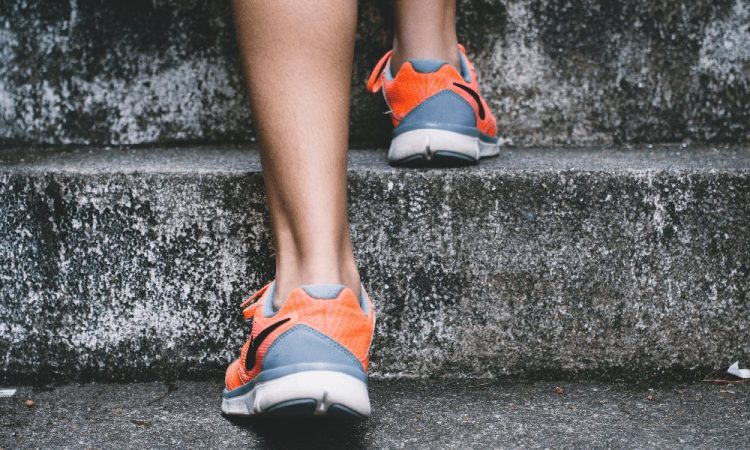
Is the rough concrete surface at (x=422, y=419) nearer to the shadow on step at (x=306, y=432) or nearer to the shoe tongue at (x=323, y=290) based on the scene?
the shadow on step at (x=306, y=432)

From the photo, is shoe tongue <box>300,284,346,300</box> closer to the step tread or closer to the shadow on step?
the shadow on step

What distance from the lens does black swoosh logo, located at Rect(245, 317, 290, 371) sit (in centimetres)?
76

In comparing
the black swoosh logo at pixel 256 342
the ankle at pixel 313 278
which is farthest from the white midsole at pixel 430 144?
the black swoosh logo at pixel 256 342

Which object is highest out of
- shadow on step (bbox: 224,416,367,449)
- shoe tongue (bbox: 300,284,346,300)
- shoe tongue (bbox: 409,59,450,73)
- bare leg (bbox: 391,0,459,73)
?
bare leg (bbox: 391,0,459,73)

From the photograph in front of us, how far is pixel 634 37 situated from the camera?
1.23 metres

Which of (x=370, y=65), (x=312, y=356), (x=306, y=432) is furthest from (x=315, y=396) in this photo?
(x=370, y=65)

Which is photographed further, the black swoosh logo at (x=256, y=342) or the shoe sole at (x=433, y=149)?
A: the shoe sole at (x=433, y=149)

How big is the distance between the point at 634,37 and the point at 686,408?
67 centimetres

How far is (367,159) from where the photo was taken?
109 cm

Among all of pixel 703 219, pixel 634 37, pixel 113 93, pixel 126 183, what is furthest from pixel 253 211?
pixel 634 37

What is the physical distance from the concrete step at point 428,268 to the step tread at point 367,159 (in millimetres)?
12

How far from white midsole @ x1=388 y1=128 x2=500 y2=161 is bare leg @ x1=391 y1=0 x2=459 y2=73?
147 millimetres

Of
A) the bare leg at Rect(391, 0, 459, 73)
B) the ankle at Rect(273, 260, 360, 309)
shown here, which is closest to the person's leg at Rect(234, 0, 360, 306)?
the ankle at Rect(273, 260, 360, 309)

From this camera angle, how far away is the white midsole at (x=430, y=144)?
0.99 m
